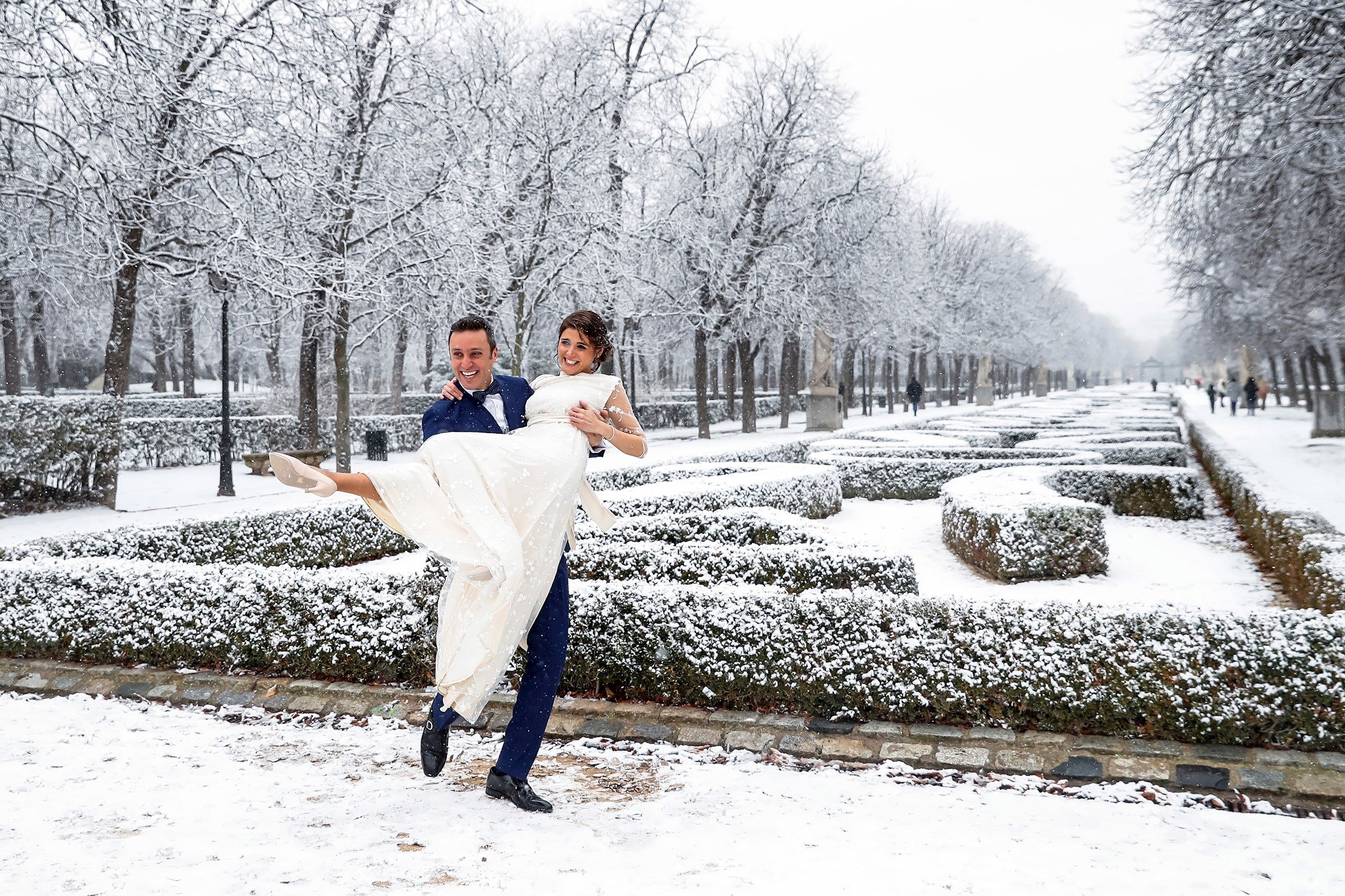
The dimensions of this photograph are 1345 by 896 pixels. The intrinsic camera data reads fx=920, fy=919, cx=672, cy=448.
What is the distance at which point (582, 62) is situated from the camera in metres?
19.9

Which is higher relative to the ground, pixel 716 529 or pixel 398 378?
pixel 398 378

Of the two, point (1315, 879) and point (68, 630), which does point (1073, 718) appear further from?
point (68, 630)

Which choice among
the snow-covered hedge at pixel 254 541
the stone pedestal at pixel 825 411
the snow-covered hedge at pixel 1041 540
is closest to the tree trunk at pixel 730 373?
the stone pedestal at pixel 825 411

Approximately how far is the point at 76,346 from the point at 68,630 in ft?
133

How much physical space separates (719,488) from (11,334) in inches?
994

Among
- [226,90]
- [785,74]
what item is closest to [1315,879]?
[226,90]

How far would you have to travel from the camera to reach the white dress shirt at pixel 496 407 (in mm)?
3398

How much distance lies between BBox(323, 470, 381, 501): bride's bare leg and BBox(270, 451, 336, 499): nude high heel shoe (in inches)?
1.4

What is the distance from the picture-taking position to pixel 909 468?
12766 millimetres

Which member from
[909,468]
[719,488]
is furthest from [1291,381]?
[719,488]

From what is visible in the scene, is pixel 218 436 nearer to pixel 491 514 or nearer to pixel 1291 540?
pixel 491 514

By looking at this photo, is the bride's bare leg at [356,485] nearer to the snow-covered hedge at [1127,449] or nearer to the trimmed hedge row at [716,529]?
the trimmed hedge row at [716,529]

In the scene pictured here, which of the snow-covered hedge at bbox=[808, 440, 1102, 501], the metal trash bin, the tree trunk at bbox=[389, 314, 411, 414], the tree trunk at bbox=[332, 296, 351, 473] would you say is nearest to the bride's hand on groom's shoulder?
the snow-covered hedge at bbox=[808, 440, 1102, 501]

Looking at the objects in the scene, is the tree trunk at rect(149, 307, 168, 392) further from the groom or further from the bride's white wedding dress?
the bride's white wedding dress
